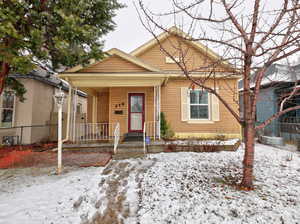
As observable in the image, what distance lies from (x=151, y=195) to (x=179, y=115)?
5056mm

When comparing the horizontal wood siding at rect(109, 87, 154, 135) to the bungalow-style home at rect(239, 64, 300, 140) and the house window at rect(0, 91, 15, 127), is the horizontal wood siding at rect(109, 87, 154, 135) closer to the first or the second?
the house window at rect(0, 91, 15, 127)

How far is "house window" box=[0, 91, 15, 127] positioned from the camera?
23.0ft

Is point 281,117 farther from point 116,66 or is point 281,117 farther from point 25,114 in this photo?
point 25,114

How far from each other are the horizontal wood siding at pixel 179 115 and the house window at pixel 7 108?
813 centimetres

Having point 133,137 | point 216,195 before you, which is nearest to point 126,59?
point 133,137

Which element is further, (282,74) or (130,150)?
(282,74)

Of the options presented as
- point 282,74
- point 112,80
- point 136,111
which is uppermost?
point 282,74

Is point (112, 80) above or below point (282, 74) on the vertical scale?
below

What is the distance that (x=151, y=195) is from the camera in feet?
8.50

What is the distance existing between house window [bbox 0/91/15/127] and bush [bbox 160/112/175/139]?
7.97 meters

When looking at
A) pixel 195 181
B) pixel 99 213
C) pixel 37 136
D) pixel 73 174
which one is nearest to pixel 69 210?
pixel 99 213

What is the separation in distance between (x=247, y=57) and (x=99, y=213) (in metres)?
3.91

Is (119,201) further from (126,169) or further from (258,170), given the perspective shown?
(258,170)

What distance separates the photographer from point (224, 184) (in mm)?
2887
